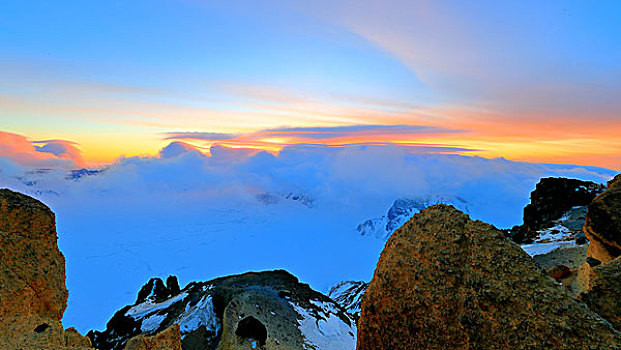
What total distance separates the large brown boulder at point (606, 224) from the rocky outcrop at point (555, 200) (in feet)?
95.2

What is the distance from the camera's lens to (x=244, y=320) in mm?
23297

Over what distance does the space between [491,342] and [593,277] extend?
7.90 metres

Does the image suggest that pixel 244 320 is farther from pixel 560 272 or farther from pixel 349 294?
pixel 349 294

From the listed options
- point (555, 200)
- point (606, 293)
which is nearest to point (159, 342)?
point (606, 293)

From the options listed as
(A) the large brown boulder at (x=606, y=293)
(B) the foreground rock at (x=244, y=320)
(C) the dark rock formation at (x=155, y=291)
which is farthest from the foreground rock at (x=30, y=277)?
(C) the dark rock formation at (x=155, y=291)

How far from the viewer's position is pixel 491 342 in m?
4.92

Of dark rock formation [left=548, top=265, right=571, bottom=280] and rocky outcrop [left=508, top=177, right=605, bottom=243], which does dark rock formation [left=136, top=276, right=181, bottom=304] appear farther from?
rocky outcrop [left=508, top=177, right=605, bottom=243]

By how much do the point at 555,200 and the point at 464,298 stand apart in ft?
175

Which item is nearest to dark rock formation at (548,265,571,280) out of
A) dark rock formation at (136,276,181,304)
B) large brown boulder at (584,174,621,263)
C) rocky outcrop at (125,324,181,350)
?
large brown boulder at (584,174,621,263)

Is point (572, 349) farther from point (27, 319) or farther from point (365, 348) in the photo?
point (27, 319)

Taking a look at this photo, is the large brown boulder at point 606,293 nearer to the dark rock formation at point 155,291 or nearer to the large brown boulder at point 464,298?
the large brown boulder at point 464,298

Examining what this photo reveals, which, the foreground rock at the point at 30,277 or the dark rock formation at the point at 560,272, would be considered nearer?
the foreground rock at the point at 30,277

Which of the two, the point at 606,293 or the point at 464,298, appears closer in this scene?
the point at 464,298

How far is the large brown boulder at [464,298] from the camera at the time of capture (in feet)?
15.4
